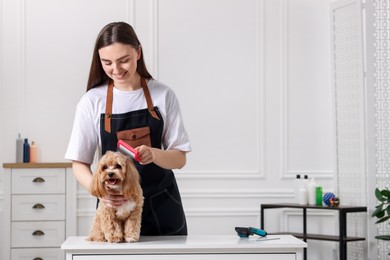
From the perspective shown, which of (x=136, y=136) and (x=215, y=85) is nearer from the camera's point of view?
(x=136, y=136)

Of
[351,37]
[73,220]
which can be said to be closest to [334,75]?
[351,37]

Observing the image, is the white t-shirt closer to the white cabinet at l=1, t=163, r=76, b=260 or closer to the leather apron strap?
the leather apron strap

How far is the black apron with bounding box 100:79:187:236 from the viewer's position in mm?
2771

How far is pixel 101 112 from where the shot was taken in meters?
2.79

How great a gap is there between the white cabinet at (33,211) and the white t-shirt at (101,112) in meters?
2.71

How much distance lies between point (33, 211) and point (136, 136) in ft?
9.53

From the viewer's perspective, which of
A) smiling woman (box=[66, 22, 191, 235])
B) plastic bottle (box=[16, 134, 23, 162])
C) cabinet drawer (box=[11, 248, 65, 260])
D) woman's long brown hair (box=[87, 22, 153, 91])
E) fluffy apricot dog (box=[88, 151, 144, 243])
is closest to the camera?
fluffy apricot dog (box=[88, 151, 144, 243])

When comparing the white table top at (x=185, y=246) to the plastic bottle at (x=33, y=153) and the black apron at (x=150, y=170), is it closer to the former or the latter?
the black apron at (x=150, y=170)

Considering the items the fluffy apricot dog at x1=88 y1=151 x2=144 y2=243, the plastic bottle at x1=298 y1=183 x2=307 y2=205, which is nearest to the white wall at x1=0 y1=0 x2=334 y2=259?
the plastic bottle at x1=298 y1=183 x2=307 y2=205

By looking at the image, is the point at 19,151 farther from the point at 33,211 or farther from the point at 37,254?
the point at 37,254

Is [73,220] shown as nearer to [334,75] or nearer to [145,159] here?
[334,75]

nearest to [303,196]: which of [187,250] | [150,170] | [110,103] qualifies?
[150,170]

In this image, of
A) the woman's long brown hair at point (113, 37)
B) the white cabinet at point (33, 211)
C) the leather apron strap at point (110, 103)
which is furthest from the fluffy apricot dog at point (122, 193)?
the white cabinet at point (33, 211)

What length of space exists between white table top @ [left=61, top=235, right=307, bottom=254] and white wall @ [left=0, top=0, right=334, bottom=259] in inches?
129
